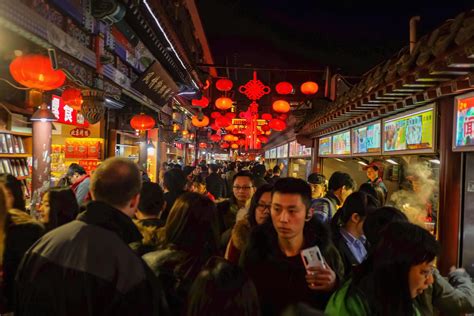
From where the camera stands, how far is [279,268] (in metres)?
2.71

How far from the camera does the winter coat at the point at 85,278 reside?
193cm

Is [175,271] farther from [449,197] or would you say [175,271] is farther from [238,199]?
[449,197]

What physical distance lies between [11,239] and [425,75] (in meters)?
4.95

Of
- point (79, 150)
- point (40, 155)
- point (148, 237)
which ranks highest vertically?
point (79, 150)

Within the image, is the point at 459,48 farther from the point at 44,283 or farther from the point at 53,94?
the point at 53,94

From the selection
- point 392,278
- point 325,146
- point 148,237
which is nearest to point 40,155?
point 148,237

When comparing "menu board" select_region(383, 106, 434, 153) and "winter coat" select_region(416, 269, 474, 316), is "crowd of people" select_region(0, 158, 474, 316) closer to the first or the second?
"winter coat" select_region(416, 269, 474, 316)

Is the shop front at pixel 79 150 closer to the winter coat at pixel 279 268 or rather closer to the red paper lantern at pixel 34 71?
the red paper lantern at pixel 34 71

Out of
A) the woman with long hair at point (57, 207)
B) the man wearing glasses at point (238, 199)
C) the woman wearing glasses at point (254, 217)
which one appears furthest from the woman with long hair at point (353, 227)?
the woman with long hair at point (57, 207)

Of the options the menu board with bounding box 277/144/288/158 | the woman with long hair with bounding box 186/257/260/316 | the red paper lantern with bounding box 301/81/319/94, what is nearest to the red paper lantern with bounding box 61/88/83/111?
the woman with long hair with bounding box 186/257/260/316

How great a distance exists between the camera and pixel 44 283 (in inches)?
77.3

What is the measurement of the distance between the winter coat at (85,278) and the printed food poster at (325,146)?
11.4m

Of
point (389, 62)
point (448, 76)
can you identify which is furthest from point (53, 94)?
point (448, 76)

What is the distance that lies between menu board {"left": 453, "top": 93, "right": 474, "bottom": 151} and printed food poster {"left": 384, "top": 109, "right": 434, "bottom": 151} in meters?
0.64
